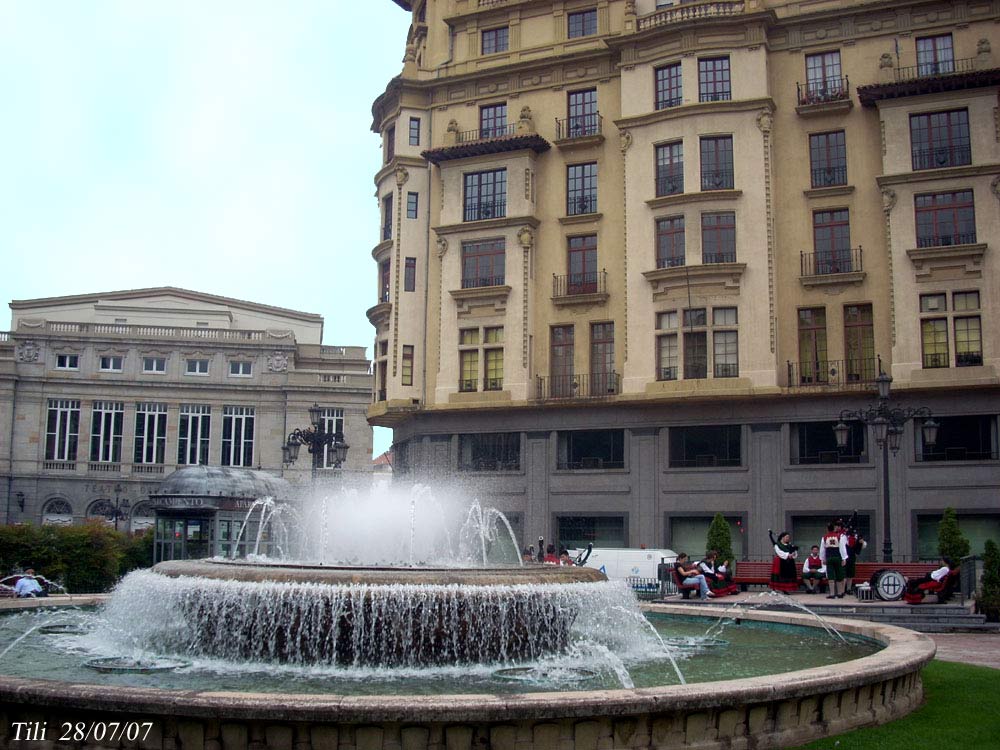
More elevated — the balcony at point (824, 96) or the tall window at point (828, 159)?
the balcony at point (824, 96)

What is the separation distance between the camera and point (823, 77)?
38.4 metres

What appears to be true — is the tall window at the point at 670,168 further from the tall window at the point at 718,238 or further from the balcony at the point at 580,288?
the balcony at the point at 580,288

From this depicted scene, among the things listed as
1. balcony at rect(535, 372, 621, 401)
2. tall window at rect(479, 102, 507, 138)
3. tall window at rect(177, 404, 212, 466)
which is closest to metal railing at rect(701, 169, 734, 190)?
balcony at rect(535, 372, 621, 401)

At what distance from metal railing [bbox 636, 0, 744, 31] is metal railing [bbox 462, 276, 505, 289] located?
1121cm

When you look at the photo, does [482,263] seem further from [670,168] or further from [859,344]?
[859,344]

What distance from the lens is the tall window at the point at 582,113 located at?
1650 inches

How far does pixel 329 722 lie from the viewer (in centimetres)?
794

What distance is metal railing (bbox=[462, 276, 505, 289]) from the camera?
42.0 metres

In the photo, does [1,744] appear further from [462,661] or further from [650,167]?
[650,167]

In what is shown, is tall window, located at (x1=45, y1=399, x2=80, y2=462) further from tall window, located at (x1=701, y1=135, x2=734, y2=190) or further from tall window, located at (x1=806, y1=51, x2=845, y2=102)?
tall window, located at (x1=806, y1=51, x2=845, y2=102)

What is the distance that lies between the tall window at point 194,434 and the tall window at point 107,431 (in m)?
3.80

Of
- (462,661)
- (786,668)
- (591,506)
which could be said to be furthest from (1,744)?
(591,506)

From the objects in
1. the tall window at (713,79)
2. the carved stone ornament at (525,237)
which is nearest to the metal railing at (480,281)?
the carved stone ornament at (525,237)

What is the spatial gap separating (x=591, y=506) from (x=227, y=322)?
44.9 m
